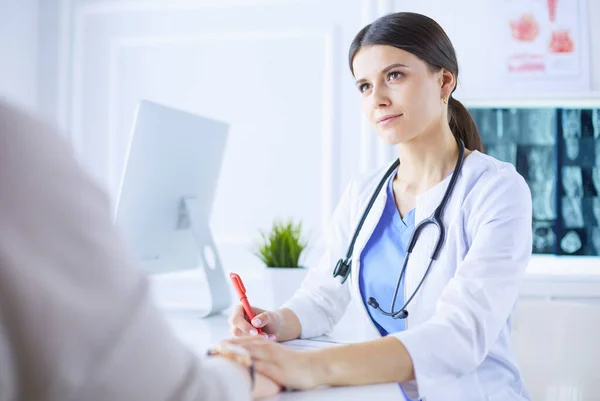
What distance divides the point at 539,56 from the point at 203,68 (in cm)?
145

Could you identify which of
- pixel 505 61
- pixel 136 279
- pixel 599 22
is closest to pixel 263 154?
pixel 505 61

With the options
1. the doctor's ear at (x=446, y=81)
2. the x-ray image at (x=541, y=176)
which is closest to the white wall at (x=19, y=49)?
the doctor's ear at (x=446, y=81)

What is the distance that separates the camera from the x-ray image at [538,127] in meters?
2.69

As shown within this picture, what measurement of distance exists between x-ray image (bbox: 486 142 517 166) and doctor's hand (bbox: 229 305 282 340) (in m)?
1.74

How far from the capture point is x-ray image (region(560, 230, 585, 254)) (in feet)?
8.73

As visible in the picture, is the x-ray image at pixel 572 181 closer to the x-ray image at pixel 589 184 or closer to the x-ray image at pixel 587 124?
the x-ray image at pixel 589 184

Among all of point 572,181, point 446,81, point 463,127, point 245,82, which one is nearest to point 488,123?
point 572,181

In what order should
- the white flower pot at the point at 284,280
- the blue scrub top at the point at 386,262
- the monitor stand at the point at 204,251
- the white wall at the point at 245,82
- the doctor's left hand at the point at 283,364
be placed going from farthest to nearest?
the white wall at the point at 245,82, the monitor stand at the point at 204,251, the white flower pot at the point at 284,280, the blue scrub top at the point at 386,262, the doctor's left hand at the point at 283,364

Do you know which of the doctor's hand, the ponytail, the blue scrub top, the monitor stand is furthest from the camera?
the monitor stand

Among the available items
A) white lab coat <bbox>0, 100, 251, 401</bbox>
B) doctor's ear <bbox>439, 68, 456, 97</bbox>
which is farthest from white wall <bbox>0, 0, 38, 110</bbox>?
white lab coat <bbox>0, 100, 251, 401</bbox>

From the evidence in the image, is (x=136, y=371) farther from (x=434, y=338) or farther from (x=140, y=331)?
(x=434, y=338)

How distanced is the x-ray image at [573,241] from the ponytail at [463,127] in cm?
130

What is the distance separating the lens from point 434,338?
991 millimetres

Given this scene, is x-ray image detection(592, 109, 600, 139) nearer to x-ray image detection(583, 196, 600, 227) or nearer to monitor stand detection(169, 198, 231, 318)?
x-ray image detection(583, 196, 600, 227)
